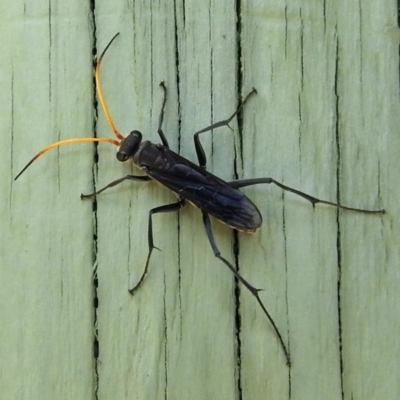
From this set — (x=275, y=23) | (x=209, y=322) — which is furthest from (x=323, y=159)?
(x=209, y=322)

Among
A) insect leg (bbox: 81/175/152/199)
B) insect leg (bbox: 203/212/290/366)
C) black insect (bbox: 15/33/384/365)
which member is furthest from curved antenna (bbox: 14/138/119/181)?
insect leg (bbox: 203/212/290/366)

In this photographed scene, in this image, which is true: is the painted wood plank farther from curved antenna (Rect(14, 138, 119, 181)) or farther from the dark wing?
the dark wing

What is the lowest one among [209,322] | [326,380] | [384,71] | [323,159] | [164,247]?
[326,380]

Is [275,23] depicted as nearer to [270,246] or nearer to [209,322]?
[270,246]

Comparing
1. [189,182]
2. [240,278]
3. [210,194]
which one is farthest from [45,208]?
[240,278]

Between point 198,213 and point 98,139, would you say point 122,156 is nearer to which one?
point 98,139
